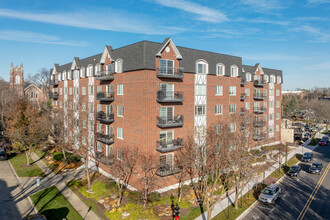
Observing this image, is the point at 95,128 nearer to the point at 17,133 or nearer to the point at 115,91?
the point at 115,91

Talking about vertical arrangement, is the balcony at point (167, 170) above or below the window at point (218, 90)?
below

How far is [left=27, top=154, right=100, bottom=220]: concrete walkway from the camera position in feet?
77.0

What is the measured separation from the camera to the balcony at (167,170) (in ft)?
85.0

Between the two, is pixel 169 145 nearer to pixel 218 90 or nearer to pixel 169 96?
pixel 169 96

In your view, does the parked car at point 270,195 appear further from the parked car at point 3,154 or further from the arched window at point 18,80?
the arched window at point 18,80

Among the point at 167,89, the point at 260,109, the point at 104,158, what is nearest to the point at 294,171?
the point at 260,109

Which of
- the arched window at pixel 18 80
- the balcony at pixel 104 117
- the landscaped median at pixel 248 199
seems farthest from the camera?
the arched window at pixel 18 80

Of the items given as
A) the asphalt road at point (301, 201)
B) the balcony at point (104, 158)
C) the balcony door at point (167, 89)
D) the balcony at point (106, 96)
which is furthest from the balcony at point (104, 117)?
the asphalt road at point (301, 201)

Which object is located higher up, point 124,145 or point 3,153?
point 124,145

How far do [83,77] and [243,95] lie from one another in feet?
97.0

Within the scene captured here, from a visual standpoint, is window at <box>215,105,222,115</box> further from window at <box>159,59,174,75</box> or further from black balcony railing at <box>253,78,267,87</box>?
black balcony railing at <box>253,78,267,87</box>

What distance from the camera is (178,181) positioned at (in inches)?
1150

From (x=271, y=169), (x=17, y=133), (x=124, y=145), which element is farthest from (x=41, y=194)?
(x=271, y=169)

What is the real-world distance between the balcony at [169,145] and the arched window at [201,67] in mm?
10504
